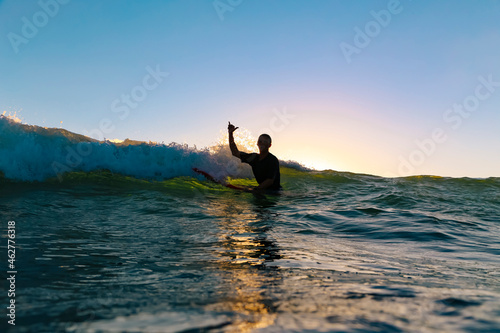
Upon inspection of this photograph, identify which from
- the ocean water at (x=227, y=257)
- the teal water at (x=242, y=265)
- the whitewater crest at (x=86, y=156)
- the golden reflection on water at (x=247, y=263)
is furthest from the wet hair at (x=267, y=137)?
the whitewater crest at (x=86, y=156)

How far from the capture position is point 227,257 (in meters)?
3.42

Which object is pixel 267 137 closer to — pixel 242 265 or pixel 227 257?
pixel 227 257

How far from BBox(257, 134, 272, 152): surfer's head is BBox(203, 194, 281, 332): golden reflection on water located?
2.30 m

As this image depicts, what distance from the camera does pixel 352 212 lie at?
7625 millimetres

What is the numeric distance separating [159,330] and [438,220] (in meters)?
6.71

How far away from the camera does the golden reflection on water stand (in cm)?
173

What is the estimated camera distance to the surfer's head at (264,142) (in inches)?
359

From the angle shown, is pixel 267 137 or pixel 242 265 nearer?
pixel 242 265

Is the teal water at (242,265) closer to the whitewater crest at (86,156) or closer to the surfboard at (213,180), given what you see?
the whitewater crest at (86,156)

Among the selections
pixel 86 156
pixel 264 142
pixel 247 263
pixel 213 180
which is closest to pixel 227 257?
pixel 247 263

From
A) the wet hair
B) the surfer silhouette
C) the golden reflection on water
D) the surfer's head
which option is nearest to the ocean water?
the golden reflection on water

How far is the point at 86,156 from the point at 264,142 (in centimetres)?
559

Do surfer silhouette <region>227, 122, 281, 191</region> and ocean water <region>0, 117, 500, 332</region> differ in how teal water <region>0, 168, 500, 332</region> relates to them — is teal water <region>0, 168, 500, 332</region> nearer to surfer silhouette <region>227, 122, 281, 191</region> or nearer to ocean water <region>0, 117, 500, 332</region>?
ocean water <region>0, 117, 500, 332</region>

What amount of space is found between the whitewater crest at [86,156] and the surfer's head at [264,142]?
3.66 metres
